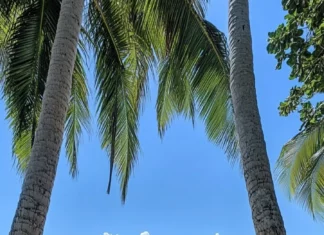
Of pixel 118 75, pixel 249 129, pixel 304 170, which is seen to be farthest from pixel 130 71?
pixel 249 129

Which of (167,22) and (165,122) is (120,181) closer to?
(165,122)

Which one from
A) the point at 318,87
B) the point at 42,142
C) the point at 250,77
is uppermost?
the point at 318,87

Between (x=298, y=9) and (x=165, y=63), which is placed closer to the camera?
(x=298, y=9)

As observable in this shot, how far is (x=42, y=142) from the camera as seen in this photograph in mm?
4594

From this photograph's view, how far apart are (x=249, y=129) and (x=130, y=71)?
5946mm

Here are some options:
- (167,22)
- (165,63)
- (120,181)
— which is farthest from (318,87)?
(120,181)

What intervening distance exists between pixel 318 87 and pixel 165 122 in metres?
5.21

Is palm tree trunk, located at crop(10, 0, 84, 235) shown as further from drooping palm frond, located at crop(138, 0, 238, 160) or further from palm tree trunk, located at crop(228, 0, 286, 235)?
drooping palm frond, located at crop(138, 0, 238, 160)

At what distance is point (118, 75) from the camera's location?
9.73 meters

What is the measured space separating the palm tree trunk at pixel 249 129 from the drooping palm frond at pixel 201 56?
9.05 feet

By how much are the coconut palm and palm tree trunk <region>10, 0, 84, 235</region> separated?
115 inches

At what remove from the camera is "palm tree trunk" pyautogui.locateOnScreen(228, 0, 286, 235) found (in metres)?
3.86

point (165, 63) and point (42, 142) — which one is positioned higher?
point (165, 63)

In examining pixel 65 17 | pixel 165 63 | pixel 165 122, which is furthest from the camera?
pixel 165 122
